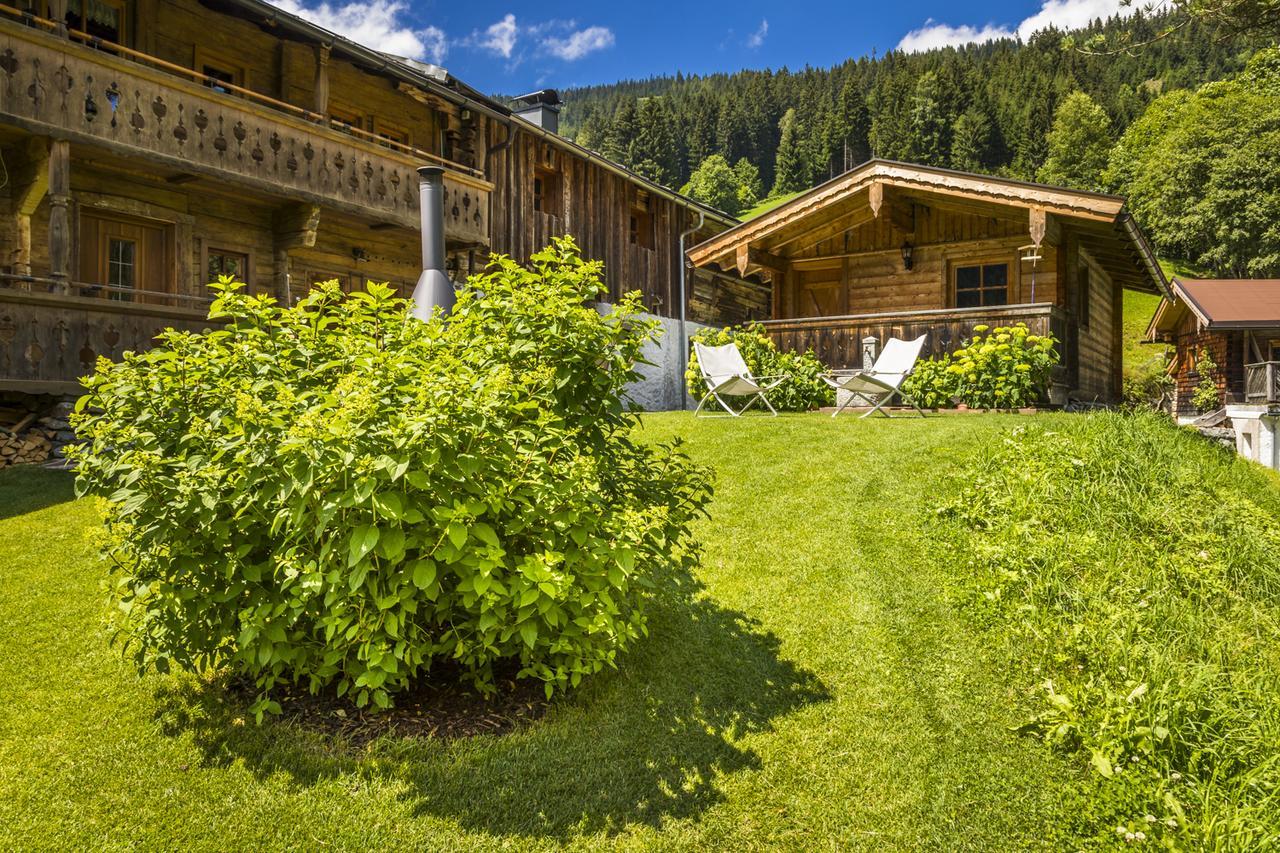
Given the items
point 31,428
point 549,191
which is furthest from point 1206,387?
point 31,428

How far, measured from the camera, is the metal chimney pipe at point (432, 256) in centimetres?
489

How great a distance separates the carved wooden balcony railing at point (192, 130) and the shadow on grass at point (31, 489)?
362 cm

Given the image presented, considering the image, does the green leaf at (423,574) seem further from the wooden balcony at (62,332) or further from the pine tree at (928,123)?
the pine tree at (928,123)

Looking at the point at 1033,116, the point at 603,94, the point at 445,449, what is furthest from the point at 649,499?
the point at 603,94

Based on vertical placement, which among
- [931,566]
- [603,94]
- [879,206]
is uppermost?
[603,94]

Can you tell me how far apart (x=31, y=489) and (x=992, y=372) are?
10.7 m

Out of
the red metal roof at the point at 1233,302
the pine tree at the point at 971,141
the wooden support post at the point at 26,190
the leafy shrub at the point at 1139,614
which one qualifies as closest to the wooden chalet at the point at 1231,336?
the red metal roof at the point at 1233,302

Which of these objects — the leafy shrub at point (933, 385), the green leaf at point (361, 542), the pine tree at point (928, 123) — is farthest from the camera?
the pine tree at point (928, 123)

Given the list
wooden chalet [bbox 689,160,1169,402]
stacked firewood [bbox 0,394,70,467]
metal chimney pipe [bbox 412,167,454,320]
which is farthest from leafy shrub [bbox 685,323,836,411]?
stacked firewood [bbox 0,394,70,467]

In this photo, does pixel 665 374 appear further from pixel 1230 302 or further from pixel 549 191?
pixel 1230 302

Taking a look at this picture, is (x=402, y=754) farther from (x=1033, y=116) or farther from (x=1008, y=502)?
(x=1033, y=116)

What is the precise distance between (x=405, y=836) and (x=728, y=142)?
243ft

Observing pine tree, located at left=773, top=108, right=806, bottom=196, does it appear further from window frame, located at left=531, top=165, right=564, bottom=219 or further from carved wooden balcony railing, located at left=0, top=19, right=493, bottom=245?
A: carved wooden balcony railing, located at left=0, top=19, right=493, bottom=245

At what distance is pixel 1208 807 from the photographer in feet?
8.89
